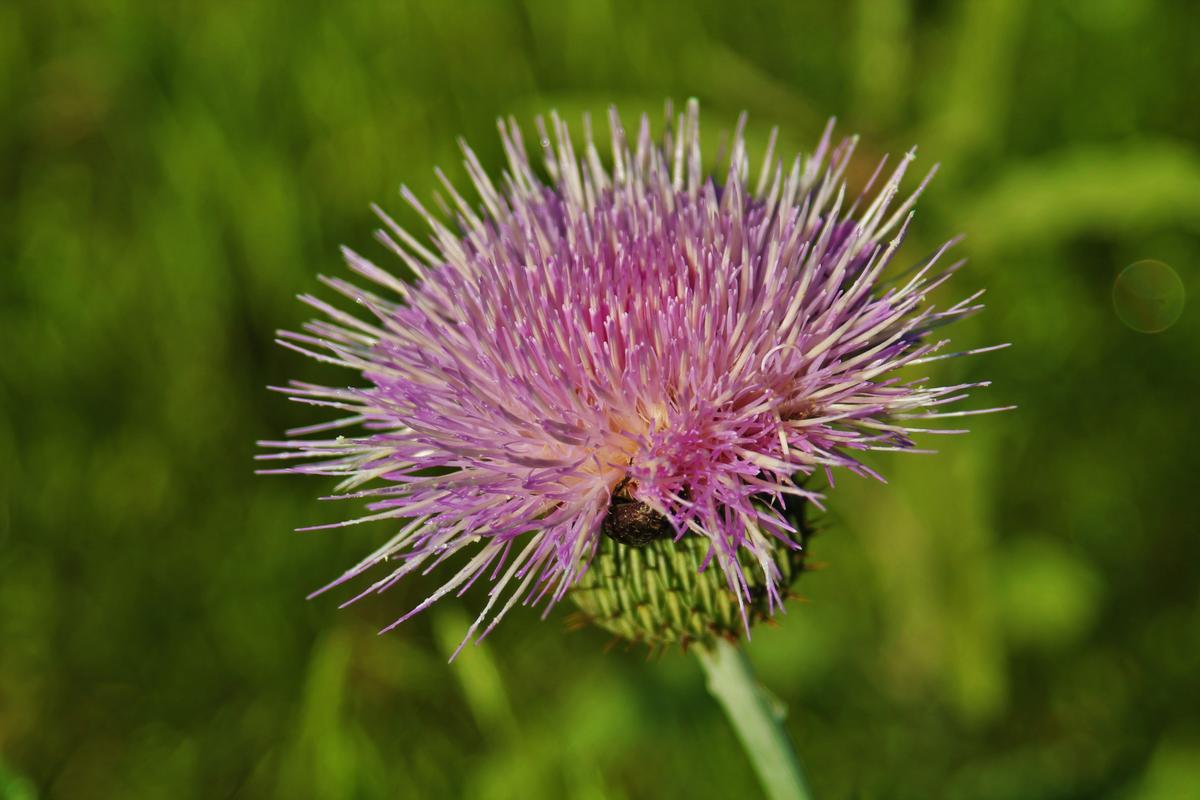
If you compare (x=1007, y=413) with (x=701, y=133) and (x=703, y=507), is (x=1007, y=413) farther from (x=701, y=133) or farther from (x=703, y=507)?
(x=703, y=507)

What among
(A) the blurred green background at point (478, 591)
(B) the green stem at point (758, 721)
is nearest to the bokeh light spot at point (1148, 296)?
(A) the blurred green background at point (478, 591)

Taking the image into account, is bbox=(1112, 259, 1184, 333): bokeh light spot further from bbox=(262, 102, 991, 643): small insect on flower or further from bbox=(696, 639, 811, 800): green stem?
bbox=(696, 639, 811, 800): green stem

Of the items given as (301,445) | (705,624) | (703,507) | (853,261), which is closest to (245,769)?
(301,445)

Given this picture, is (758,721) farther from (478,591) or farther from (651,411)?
(478,591)

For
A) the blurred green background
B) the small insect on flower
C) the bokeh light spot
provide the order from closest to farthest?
the small insect on flower
the blurred green background
the bokeh light spot

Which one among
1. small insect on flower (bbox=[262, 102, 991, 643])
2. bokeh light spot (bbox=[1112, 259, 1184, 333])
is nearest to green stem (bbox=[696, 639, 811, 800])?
small insect on flower (bbox=[262, 102, 991, 643])

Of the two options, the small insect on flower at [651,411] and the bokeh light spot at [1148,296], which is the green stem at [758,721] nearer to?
the small insect on flower at [651,411]

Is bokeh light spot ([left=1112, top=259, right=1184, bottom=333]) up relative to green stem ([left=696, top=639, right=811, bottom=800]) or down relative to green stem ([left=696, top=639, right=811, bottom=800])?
up

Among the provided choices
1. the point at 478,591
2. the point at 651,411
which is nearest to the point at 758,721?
the point at 651,411
